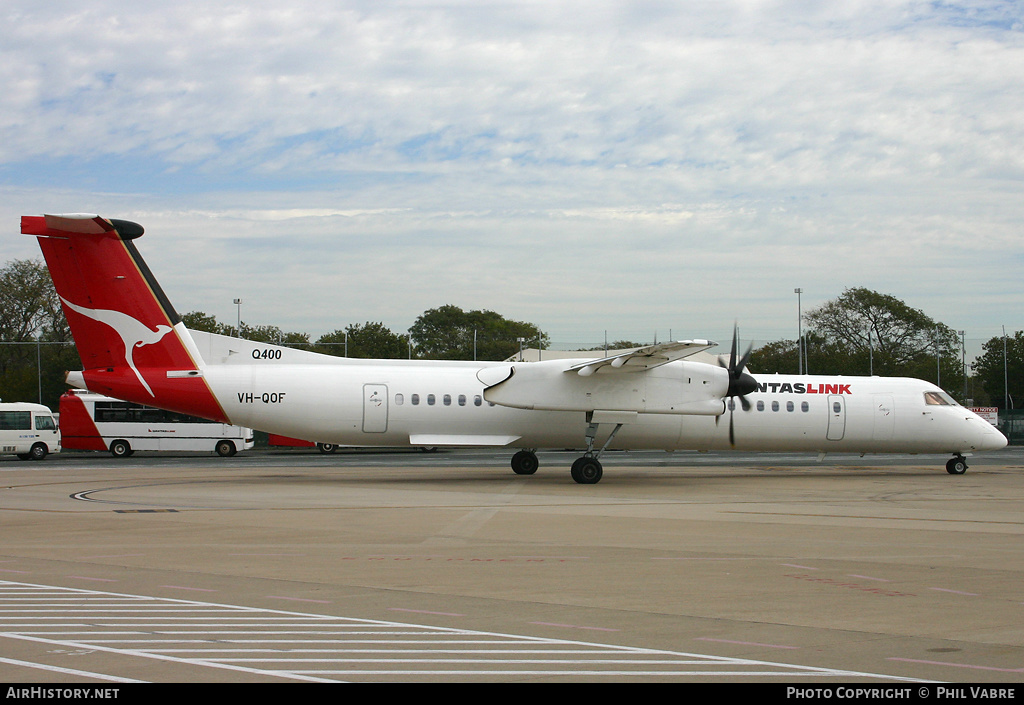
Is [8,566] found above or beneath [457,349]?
beneath

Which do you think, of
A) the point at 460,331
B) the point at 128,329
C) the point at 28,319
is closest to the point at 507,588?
the point at 128,329

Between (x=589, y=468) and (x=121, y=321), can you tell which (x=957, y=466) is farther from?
(x=121, y=321)

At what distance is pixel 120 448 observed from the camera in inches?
1458

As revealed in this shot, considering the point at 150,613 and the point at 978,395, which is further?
the point at 978,395

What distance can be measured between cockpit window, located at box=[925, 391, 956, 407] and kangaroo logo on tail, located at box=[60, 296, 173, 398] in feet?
67.7

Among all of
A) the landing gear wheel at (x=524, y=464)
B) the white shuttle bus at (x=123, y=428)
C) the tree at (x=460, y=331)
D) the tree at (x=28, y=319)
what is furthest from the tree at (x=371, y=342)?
the landing gear wheel at (x=524, y=464)

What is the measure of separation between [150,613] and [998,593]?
7.71 meters

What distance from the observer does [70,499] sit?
17.4 m

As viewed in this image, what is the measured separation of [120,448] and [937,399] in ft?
103

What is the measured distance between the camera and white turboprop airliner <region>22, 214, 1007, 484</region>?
1973 cm

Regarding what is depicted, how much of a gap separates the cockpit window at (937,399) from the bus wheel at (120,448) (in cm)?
3087

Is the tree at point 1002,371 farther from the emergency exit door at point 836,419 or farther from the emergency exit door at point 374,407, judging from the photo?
the emergency exit door at point 374,407
